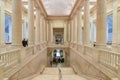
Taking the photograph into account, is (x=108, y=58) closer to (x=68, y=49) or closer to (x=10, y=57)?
(x=10, y=57)

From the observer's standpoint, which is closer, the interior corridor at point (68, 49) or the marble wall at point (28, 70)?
the marble wall at point (28, 70)

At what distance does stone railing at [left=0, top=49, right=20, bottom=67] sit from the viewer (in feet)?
19.3

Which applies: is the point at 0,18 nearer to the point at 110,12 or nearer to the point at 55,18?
the point at 110,12

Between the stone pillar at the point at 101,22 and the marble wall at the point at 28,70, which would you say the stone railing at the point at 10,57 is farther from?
the stone pillar at the point at 101,22

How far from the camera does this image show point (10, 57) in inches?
268

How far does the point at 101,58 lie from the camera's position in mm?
7711

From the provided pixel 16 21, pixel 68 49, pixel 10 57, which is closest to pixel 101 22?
pixel 16 21

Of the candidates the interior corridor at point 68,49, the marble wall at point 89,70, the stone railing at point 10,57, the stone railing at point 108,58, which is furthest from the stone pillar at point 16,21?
the stone railing at point 108,58

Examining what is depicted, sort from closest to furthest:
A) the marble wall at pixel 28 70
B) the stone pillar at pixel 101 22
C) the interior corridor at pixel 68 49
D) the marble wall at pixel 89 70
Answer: the marble wall at pixel 89 70 → the marble wall at pixel 28 70 → the interior corridor at pixel 68 49 → the stone pillar at pixel 101 22

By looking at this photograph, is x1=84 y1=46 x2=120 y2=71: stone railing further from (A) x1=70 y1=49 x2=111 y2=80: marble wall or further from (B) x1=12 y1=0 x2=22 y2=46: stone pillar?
(B) x1=12 y1=0 x2=22 y2=46: stone pillar

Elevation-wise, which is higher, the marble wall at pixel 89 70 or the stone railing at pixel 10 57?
the stone railing at pixel 10 57

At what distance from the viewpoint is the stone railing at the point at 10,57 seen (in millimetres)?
5895

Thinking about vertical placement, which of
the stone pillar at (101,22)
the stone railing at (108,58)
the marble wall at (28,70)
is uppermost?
the stone pillar at (101,22)

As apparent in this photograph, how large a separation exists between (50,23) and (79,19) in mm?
15121
